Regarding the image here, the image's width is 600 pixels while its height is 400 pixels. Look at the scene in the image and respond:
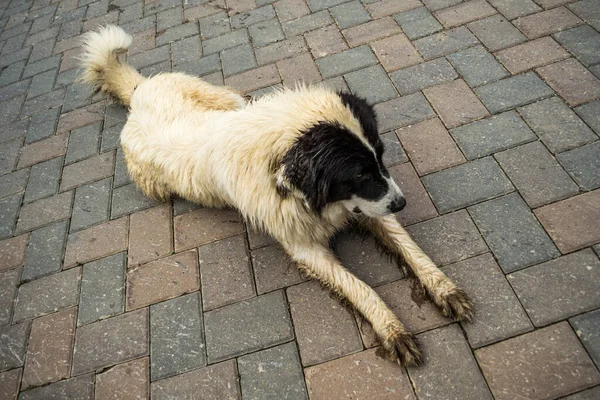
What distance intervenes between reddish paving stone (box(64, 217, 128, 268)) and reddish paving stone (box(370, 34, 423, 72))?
2833mm

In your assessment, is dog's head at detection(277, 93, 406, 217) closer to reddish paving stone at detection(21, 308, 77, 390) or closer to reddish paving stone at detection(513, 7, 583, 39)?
reddish paving stone at detection(21, 308, 77, 390)

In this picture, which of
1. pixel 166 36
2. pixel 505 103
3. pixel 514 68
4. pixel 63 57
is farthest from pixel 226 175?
pixel 63 57

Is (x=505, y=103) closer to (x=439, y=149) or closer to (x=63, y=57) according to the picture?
(x=439, y=149)

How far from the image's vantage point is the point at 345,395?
248 cm

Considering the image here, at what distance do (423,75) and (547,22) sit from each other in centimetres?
131

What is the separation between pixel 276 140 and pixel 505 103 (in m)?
2.24

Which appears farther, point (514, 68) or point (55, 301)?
point (514, 68)

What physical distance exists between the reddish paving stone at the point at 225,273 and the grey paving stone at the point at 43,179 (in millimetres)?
1810

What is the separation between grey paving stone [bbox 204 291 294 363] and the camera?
2777mm

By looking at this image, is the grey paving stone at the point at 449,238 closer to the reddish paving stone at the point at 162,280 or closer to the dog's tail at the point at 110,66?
the reddish paving stone at the point at 162,280

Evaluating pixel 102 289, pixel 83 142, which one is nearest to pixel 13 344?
pixel 102 289

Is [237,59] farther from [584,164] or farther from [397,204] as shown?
[584,164]

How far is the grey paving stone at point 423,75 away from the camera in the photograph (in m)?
4.03

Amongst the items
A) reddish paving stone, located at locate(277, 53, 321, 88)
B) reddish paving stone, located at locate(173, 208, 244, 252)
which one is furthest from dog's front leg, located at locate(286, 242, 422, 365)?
reddish paving stone, located at locate(277, 53, 321, 88)
